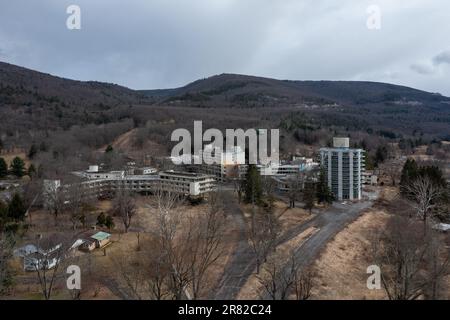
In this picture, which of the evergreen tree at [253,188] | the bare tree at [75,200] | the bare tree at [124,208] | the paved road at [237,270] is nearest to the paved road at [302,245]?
the paved road at [237,270]

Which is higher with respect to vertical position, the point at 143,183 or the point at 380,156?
the point at 380,156

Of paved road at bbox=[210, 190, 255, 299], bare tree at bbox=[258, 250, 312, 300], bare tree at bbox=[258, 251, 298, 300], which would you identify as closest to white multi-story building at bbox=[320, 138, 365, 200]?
paved road at bbox=[210, 190, 255, 299]

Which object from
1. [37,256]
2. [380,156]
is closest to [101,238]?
[37,256]

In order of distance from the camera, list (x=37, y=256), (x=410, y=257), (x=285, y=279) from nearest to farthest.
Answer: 1. (x=285, y=279)
2. (x=410, y=257)
3. (x=37, y=256)

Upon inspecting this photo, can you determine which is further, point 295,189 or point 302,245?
point 295,189

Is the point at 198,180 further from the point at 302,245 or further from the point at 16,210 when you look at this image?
the point at 302,245

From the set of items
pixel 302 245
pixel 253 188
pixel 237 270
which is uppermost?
pixel 253 188
